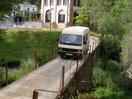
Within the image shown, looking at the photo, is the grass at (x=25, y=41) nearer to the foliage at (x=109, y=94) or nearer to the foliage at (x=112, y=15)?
the foliage at (x=112, y=15)

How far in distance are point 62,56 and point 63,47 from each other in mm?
1002

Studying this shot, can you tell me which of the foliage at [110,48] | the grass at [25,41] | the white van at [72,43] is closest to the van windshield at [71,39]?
the white van at [72,43]

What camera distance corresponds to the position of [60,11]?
56.3m

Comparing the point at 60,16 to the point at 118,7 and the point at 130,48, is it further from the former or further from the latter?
the point at 130,48

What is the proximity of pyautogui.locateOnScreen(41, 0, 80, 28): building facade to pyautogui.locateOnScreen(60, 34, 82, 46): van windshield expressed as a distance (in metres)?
35.4

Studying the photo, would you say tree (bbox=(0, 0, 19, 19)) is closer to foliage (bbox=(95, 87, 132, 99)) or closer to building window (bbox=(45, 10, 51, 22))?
foliage (bbox=(95, 87, 132, 99))

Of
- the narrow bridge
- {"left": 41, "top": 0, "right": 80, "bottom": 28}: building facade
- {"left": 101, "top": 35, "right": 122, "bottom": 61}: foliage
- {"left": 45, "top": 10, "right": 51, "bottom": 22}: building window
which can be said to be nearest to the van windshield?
the narrow bridge

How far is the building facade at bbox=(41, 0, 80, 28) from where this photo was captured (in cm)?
5519

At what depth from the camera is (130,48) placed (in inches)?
712

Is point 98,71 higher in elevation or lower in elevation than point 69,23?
lower

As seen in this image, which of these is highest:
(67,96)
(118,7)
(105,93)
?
(118,7)

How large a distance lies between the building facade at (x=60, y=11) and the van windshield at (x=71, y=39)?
35.4m

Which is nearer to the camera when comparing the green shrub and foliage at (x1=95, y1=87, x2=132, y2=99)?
foliage at (x1=95, y1=87, x2=132, y2=99)

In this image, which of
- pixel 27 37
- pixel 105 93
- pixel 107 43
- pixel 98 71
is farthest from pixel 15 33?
pixel 105 93
